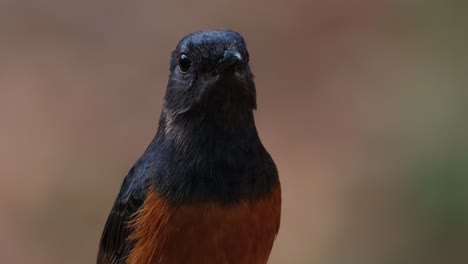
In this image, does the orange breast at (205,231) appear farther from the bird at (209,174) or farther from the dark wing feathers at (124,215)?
the dark wing feathers at (124,215)

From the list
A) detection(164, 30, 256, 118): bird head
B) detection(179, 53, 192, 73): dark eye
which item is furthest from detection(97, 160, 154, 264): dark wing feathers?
detection(179, 53, 192, 73): dark eye

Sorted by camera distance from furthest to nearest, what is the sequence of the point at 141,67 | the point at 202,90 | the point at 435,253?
the point at 141,67
the point at 435,253
the point at 202,90

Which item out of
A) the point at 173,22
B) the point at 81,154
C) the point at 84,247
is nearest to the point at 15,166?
the point at 81,154

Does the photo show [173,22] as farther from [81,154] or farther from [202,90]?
[202,90]

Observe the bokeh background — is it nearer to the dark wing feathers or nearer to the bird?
the dark wing feathers

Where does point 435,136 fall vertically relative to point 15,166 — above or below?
above

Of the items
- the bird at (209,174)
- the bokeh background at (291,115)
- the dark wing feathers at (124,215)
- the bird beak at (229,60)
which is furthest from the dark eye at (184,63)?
the bokeh background at (291,115)

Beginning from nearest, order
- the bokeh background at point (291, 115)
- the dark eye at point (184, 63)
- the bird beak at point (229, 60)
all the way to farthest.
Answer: the bird beak at point (229, 60), the dark eye at point (184, 63), the bokeh background at point (291, 115)
